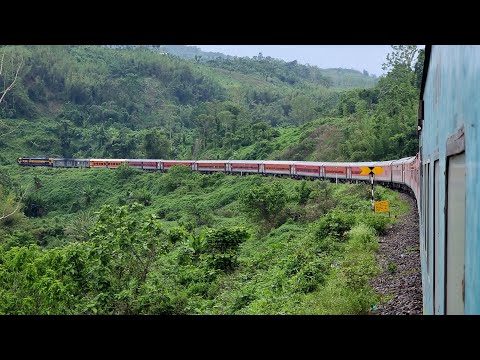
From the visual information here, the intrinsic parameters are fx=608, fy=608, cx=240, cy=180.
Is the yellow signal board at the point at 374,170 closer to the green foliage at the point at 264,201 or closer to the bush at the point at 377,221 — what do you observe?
the green foliage at the point at 264,201

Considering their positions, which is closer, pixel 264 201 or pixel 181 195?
pixel 264 201

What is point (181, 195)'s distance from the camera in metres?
34.6

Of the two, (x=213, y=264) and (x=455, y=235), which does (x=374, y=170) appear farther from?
(x=455, y=235)

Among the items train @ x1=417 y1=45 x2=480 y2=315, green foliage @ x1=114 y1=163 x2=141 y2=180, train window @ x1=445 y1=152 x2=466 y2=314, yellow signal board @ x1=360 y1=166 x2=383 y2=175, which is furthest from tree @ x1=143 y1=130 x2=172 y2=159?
train window @ x1=445 y1=152 x2=466 y2=314

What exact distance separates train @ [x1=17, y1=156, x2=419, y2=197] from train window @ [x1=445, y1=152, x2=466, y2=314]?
35.2 feet

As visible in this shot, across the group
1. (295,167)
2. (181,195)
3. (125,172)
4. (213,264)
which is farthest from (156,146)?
(213,264)

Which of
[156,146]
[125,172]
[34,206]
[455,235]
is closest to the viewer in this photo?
[455,235]

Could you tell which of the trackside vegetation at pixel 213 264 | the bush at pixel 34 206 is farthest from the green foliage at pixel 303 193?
the bush at pixel 34 206

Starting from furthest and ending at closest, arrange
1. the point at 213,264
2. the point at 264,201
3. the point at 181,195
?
the point at 181,195 < the point at 264,201 < the point at 213,264

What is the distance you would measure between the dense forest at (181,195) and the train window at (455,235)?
5168 mm

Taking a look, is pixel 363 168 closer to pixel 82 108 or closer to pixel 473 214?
pixel 473 214

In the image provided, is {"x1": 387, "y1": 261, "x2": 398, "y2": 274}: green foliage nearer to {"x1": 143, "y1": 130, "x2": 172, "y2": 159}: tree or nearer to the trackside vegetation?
the trackside vegetation

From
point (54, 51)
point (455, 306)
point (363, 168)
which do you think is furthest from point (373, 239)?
point (54, 51)

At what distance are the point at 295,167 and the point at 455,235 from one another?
28.8 metres
